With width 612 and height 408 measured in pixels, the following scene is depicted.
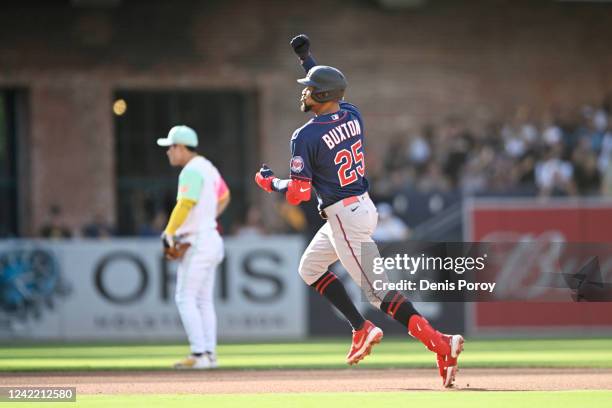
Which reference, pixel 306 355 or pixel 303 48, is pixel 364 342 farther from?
pixel 306 355

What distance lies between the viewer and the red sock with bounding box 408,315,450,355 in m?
9.09

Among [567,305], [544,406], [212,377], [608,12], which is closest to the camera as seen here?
[544,406]

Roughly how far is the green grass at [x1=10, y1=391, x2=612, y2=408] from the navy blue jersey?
5.31 feet

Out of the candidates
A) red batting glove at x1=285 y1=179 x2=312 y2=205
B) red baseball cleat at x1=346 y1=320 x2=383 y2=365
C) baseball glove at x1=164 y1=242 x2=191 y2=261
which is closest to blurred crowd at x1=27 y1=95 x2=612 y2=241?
baseball glove at x1=164 y1=242 x2=191 y2=261

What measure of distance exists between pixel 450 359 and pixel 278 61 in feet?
59.4

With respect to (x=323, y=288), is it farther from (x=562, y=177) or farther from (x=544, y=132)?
(x=544, y=132)

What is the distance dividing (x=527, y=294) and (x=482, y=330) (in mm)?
2724

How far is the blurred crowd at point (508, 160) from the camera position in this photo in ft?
74.3

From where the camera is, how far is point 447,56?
1096 inches

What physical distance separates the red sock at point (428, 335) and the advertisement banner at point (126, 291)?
9634 millimetres

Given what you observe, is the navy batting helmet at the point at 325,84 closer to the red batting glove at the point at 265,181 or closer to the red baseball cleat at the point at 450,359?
the red batting glove at the point at 265,181

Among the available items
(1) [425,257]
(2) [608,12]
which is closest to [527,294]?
(1) [425,257]

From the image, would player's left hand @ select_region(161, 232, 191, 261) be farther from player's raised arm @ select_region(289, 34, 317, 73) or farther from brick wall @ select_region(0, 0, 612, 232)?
brick wall @ select_region(0, 0, 612, 232)

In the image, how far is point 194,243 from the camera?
12.2 metres
